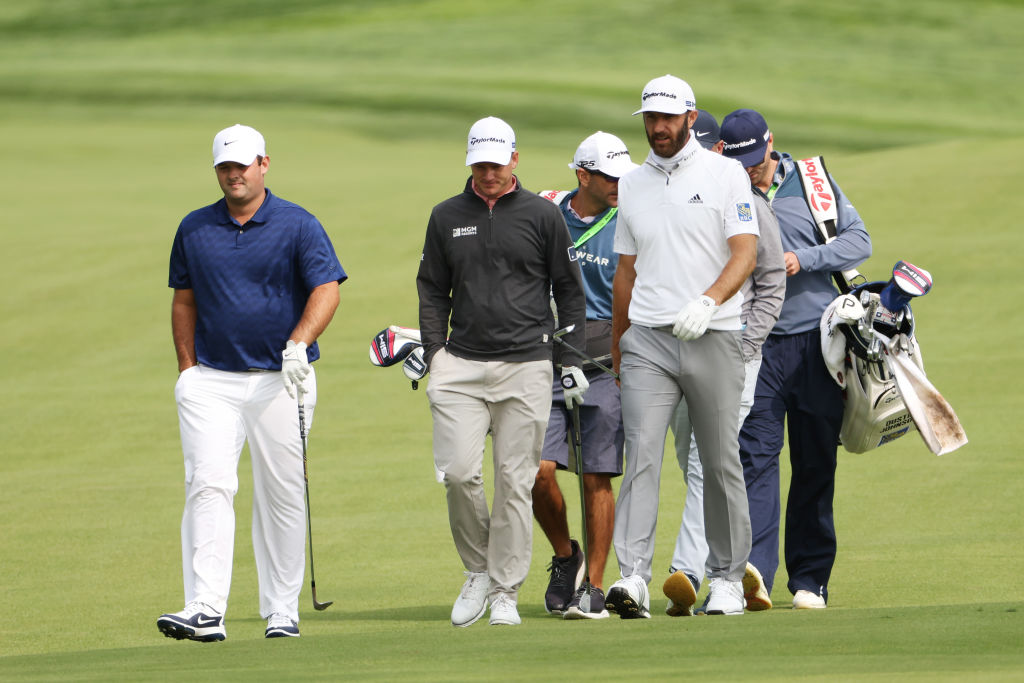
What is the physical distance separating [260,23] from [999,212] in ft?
144

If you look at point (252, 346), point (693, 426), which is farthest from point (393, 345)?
point (693, 426)

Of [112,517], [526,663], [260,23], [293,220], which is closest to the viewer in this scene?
[526,663]

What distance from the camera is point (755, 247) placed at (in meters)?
7.02

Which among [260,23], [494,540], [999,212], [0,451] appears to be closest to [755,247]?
[494,540]

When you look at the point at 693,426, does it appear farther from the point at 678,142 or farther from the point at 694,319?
the point at 678,142

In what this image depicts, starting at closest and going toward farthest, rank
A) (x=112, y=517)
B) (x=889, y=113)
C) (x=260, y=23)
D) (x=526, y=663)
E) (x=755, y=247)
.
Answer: (x=526, y=663) < (x=755, y=247) < (x=112, y=517) < (x=889, y=113) < (x=260, y=23)

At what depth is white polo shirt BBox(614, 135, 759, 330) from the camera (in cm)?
704

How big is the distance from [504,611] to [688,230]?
5.80ft

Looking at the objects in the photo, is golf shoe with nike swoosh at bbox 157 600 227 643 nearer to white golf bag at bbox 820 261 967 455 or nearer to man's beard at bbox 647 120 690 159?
man's beard at bbox 647 120 690 159

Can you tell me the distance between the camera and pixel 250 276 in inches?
292

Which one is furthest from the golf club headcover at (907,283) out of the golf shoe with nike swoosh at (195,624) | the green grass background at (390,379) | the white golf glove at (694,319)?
the golf shoe with nike swoosh at (195,624)

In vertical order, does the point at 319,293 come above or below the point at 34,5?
below

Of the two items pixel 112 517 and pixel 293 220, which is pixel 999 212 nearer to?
pixel 112 517

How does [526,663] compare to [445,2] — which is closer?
[526,663]
